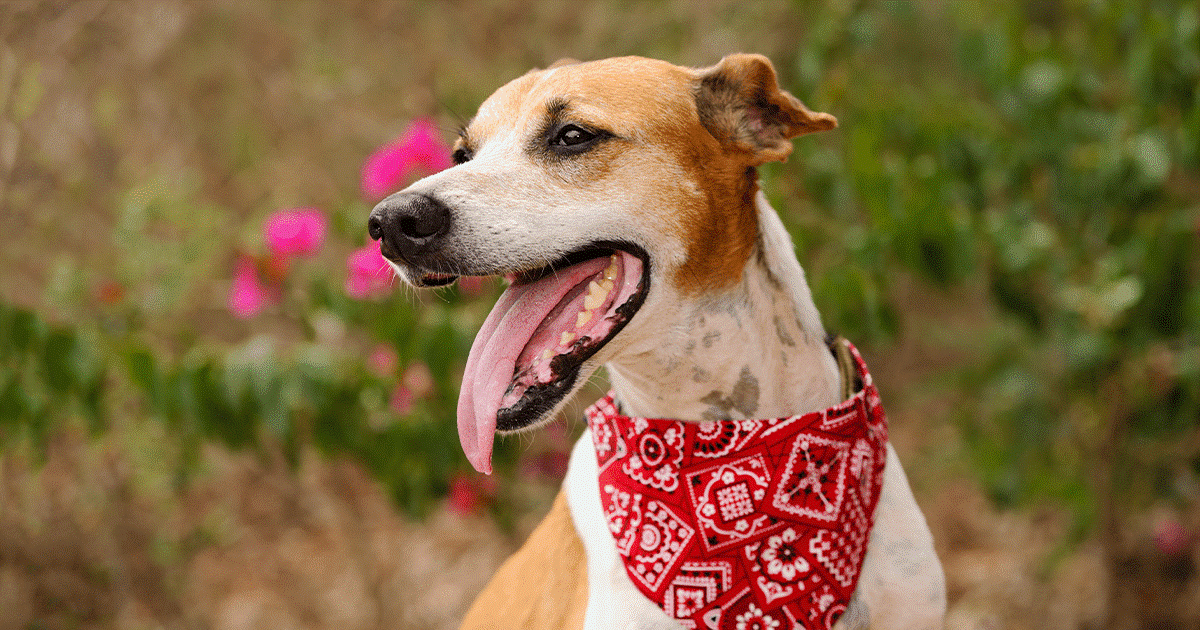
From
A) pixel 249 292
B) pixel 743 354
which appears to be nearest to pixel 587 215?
pixel 743 354

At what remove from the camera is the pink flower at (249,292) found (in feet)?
10.1

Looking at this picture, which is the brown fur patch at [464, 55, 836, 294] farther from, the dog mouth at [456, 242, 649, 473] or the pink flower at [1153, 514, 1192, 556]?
the pink flower at [1153, 514, 1192, 556]

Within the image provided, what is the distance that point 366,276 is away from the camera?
2898 mm

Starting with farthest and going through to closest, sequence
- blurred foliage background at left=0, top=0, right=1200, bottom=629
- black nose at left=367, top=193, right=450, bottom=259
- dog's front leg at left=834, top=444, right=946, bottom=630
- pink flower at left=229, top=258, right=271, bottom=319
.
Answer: pink flower at left=229, top=258, right=271, bottom=319 < blurred foliage background at left=0, top=0, right=1200, bottom=629 < dog's front leg at left=834, top=444, right=946, bottom=630 < black nose at left=367, top=193, right=450, bottom=259

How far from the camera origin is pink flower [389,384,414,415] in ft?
9.75

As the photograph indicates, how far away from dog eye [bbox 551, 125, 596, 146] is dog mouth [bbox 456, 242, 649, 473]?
0.77 feet

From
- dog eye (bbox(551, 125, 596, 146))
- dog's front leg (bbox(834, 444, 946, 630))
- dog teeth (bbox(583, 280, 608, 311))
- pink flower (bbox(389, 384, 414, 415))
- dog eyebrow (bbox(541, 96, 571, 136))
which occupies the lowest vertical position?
pink flower (bbox(389, 384, 414, 415))

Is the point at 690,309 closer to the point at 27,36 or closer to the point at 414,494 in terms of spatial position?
the point at 414,494

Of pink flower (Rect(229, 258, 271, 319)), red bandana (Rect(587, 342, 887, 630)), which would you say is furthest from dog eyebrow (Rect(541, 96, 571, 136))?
pink flower (Rect(229, 258, 271, 319))

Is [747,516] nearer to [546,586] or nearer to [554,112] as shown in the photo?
[546,586]

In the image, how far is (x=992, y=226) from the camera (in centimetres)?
274

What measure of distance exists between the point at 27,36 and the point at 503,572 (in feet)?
12.8

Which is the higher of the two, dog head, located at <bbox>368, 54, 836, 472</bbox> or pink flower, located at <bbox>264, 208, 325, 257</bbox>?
dog head, located at <bbox>368, 54, 836, 472</bbox>

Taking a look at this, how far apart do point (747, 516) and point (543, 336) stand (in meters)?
0.58
